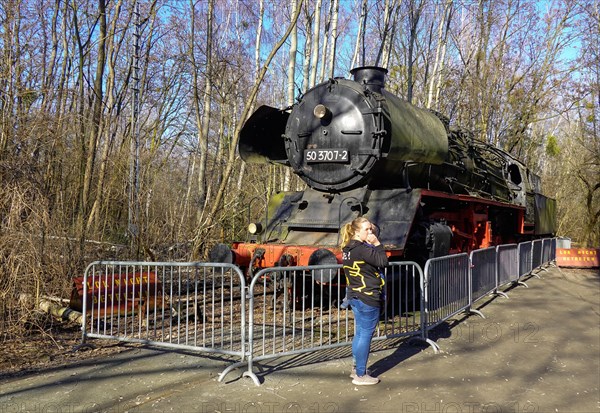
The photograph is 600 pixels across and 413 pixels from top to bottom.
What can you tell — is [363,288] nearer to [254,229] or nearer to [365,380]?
[365,380]

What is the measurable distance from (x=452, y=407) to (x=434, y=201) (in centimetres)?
484

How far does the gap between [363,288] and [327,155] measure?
3445 millimetres

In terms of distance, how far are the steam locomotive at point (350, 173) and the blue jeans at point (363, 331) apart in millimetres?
1420

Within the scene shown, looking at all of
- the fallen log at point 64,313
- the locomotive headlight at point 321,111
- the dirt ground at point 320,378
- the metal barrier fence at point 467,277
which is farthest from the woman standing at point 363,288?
the fallen log at point 64,313

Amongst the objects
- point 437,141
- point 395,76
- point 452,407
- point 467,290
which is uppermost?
point 395,76

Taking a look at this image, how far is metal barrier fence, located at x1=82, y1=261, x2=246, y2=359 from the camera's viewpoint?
5434 mm

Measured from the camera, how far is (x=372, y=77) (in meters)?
7.83

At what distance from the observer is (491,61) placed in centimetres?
2684

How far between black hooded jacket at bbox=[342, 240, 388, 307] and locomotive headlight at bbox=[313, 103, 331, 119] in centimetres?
340

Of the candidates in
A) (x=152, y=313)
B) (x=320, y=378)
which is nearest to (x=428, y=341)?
(x=320, y=378)

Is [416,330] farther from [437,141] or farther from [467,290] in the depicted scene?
[437,141]

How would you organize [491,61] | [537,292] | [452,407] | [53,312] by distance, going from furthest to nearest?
[491,61] < [537,292] < [53,312] < [452,407]

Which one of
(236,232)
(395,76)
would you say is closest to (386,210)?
(236,232)

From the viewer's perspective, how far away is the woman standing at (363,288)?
176 inches
